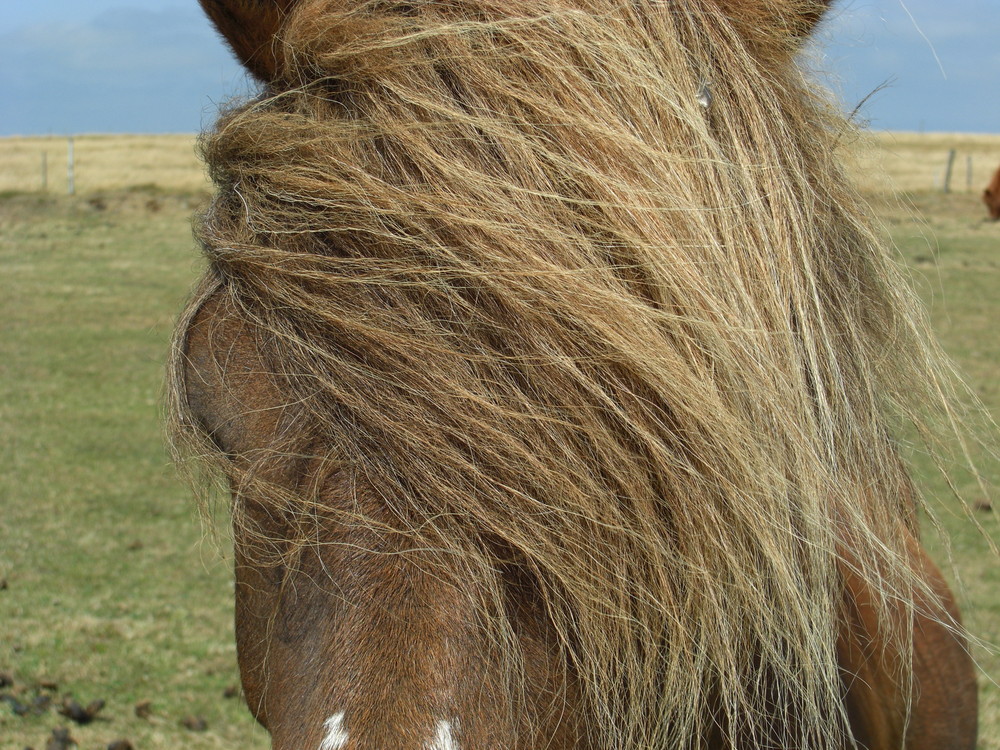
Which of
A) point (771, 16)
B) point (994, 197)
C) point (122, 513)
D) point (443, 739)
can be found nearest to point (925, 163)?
point (994, 197)

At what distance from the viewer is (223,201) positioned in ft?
4.62

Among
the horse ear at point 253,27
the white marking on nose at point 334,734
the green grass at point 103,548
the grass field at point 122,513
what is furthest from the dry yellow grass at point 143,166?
the white marking on nose at point 334,734

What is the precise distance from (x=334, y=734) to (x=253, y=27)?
1.11 m

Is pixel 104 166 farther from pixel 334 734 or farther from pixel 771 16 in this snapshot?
pixel 334 734

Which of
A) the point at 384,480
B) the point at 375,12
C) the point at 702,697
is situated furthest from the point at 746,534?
the point at 375,12

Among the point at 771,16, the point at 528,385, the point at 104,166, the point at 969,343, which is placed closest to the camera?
the point at 528,385

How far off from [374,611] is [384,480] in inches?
5.9

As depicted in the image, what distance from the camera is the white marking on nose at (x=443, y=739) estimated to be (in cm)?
98

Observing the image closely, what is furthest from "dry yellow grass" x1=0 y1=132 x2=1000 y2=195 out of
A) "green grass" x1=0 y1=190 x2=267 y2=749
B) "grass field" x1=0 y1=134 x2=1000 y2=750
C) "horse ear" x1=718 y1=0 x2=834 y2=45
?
"horse ear" x1=718 y1=0 x2=834 y2=45

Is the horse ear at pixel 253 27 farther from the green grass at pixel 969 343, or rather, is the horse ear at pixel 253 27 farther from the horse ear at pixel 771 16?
the green grass at pixel 969 343

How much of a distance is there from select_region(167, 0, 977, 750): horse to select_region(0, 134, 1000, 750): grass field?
468mm

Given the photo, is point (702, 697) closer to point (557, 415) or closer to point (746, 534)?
point (746, 534)

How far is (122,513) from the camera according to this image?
611cm

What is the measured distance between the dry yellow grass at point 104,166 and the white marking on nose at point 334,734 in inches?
763
